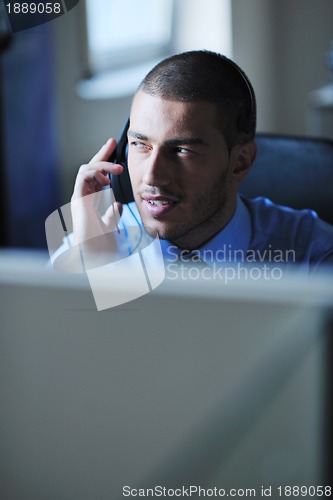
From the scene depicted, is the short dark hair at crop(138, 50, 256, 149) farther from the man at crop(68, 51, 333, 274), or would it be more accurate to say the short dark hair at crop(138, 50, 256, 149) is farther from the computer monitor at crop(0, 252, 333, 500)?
the computer monitor at crop(0, 252, 333, 500)

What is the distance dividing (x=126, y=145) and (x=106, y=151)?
23mm

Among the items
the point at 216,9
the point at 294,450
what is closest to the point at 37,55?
the point at 216,9

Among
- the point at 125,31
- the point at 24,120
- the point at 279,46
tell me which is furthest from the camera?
the point at 24,120

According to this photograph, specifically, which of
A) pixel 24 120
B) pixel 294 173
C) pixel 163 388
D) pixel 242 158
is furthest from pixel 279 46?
pixel 24 120

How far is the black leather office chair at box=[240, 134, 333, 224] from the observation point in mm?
449

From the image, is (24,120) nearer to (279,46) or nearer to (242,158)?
(279,46)

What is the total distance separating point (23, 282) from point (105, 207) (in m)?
0.08

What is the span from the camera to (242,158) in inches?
15.9

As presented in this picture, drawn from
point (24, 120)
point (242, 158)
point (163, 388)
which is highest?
point (242, 158)

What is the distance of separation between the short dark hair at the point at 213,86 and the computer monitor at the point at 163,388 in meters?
0.11

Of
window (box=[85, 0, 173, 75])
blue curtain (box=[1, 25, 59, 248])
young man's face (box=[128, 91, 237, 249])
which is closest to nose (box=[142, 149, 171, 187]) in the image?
young man's face (box=[128, 91, 237, 249])

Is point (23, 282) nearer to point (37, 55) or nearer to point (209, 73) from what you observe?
point (209, 73)

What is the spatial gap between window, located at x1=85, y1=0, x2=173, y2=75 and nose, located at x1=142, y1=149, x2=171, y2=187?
0.36 feet

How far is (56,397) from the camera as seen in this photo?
384 millimetres
